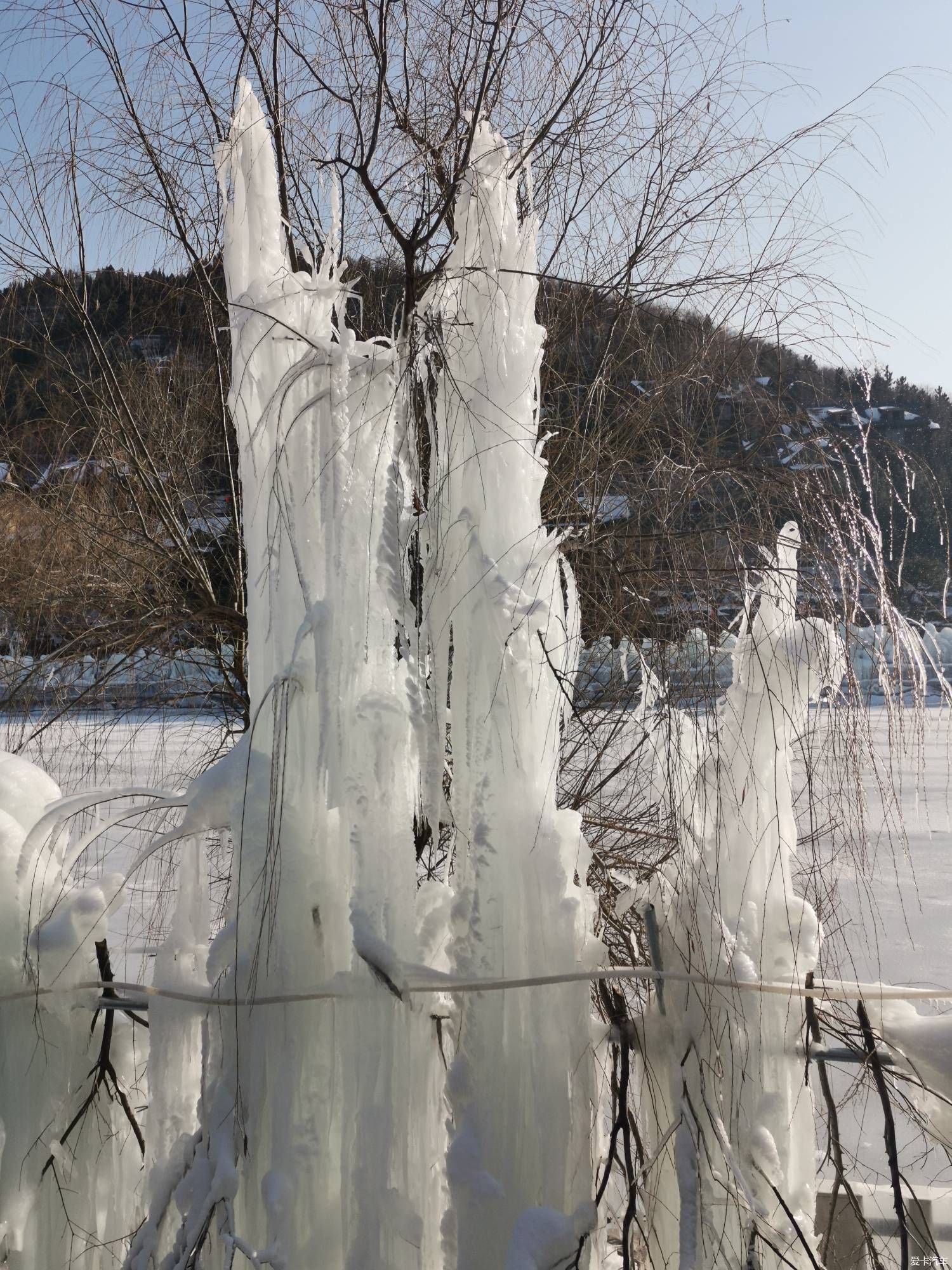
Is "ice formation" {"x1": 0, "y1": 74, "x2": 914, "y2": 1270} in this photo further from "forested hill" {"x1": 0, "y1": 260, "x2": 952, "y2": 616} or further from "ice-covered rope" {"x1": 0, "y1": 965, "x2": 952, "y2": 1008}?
"forested hill" {"x1": 0, "y1": 260, "x2": 952, "y2": 616}

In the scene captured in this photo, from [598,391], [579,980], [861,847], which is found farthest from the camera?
[598,391]

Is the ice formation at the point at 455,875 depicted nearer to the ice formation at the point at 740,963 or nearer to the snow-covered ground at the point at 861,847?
the ice formation at the point at 740,963

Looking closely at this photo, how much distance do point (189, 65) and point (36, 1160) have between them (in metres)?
1.79

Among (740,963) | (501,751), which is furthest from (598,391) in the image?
(740,963)

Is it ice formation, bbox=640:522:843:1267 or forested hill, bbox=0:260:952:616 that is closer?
ice formation, bbox=640:522:843:1267

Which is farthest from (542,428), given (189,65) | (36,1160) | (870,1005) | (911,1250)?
(911,1250)

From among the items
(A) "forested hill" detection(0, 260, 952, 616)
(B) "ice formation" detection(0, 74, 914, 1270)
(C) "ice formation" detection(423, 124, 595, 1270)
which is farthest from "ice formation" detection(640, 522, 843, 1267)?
(A) "forested hill" detection(0, 260, 952, 616)

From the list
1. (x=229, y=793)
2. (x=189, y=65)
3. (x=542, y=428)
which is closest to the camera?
Result: (x=229, y=793)

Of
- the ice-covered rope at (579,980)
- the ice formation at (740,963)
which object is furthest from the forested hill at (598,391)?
the ice-covered rope at (579,980)

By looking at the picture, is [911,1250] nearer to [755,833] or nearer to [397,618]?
[755,833]

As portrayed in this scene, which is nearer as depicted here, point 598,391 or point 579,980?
point 579,980

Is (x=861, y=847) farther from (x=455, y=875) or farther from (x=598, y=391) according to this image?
A: (x=598, y=391)

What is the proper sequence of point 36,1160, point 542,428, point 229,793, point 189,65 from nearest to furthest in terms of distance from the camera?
point 229,793, point 36,1160, point 189,65, point 542,428

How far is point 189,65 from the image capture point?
6.04ft
